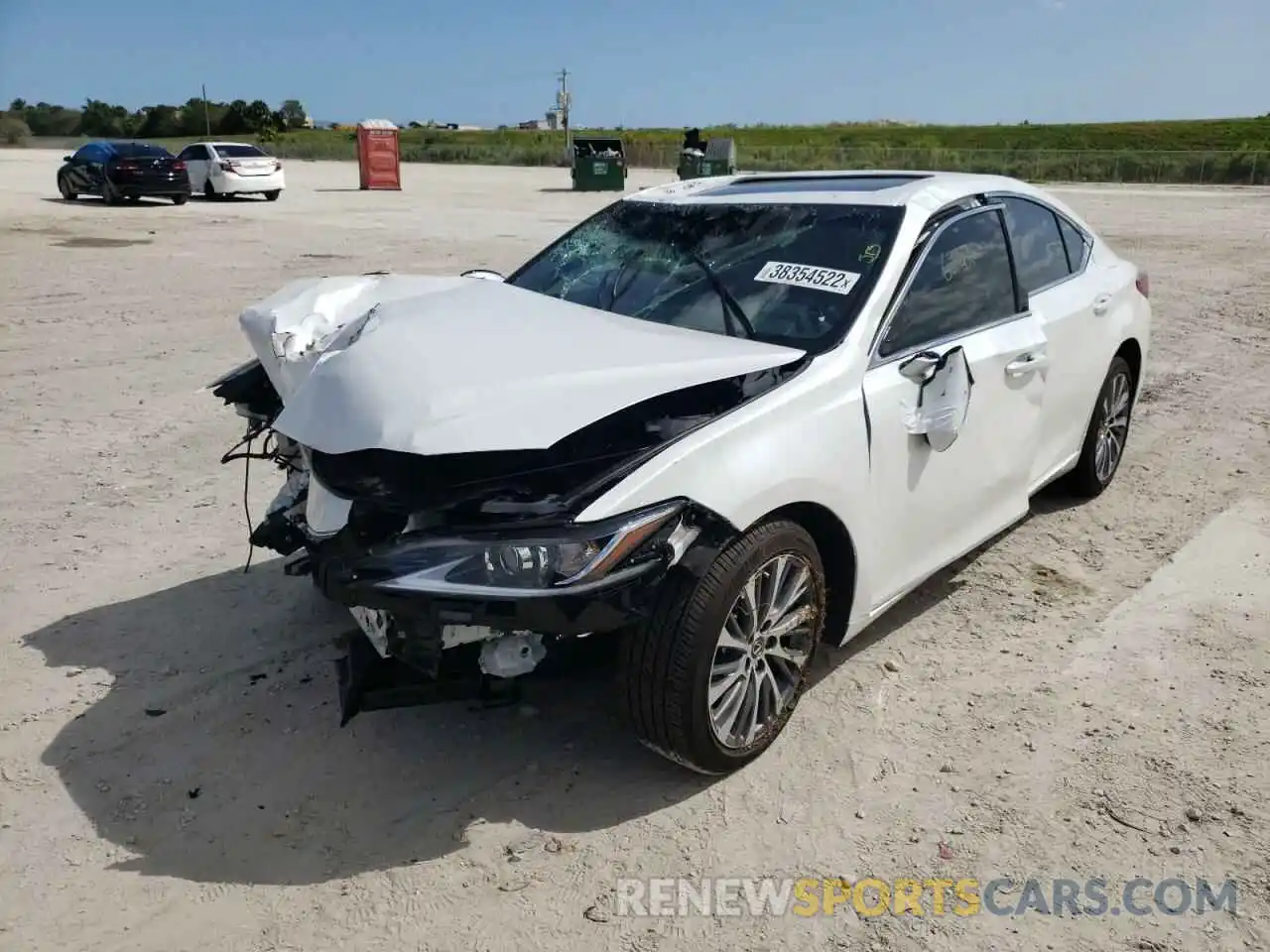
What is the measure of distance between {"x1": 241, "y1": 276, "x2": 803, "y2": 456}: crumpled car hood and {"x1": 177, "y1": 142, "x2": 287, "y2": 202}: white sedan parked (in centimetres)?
2387

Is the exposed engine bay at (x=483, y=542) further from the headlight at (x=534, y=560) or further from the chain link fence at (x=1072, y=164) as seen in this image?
the chain link fence at (x=1072, y=164)

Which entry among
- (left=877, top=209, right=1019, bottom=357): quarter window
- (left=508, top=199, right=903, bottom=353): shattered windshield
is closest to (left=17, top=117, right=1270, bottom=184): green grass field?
(left=877, top=209, right=1019, bottom=357): quarter window

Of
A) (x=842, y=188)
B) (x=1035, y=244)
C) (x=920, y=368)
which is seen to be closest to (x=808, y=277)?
(x=920, y=368)

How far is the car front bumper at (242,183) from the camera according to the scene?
25266 millimetres

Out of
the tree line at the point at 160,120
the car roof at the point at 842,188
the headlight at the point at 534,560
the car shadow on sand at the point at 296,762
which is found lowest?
the car shadow on sand at the point at 296,762

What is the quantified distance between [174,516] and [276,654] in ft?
5.52

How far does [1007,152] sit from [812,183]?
1776 inches

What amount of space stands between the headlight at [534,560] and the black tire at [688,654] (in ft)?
0.65

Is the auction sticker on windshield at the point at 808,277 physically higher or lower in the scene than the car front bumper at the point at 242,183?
lower

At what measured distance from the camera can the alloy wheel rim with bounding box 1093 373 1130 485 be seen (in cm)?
532

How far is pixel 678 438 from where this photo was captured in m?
2.98

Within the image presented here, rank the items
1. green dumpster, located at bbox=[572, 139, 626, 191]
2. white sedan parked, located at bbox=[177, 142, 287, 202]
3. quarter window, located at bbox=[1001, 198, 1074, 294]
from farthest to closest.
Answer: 1. green dumpster, located at bbox=[572, 139, 626, 191]
2. white sedan parked, located at bbox=[177, 142, 287, 202]
3. quarter window, located at bbox=[1001, 198, 1074, 294]

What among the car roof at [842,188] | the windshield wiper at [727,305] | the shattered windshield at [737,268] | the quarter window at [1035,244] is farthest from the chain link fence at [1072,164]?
the windshield wiper at [727,305]

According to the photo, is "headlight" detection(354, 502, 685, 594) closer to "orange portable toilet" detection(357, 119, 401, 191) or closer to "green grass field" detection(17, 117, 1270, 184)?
"orange portable toilet" detection(357, 119, 401, 191)
